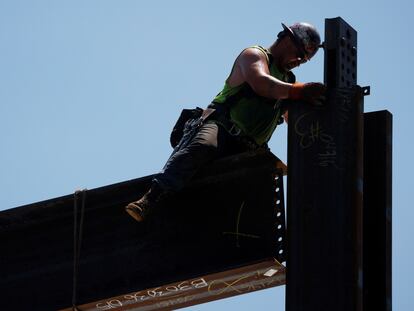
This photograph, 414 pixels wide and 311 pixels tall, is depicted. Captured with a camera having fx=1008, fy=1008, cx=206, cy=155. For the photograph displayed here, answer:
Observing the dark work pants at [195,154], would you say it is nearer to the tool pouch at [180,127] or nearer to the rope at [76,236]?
the tool pouch at [180,127]

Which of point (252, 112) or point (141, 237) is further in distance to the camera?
point (252, 112)

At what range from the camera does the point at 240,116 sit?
310 inches

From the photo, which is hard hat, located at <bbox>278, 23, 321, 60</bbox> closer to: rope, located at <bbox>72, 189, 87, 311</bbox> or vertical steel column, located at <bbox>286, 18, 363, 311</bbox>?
vertical steel column, located at <bbox>286, 18, 363, 311</bbox>

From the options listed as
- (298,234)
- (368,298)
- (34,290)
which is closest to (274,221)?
(298,234)

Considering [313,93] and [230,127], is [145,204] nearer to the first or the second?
[230,127]

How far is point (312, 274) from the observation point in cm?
666

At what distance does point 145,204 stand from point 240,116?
1.04 meters

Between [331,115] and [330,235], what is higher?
[331,115]

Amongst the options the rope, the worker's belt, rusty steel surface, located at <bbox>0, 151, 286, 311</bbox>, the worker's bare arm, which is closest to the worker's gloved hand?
the worker's bare arm

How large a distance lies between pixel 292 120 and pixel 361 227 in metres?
0.91

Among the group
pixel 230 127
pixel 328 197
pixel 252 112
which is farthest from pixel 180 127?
pixel 328 197

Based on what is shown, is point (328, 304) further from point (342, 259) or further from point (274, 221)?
point (274, 221)

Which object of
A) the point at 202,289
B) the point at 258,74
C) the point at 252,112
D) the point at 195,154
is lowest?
the point at 202,289

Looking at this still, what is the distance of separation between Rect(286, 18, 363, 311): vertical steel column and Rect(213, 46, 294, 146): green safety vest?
82cm
